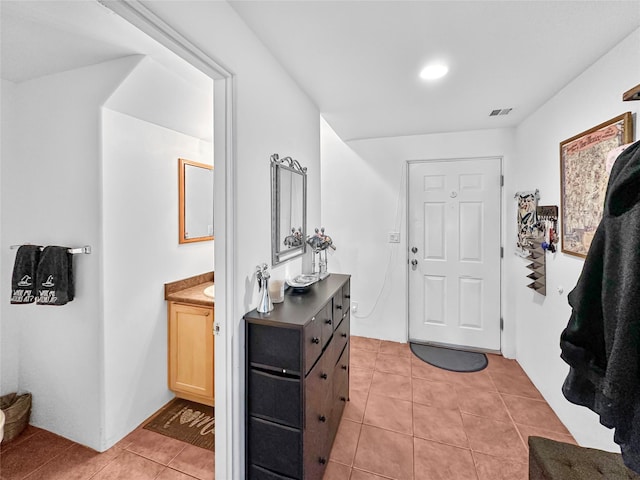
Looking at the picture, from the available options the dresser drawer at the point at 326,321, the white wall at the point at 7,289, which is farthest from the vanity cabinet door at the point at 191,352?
the white wall at the point at 7,289

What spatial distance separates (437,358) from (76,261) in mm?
3104

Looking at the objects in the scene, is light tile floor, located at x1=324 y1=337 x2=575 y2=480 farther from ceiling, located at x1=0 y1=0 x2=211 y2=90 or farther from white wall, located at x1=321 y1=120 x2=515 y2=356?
ceiling, located at x1=0 y1=0 x2=211 y2=90

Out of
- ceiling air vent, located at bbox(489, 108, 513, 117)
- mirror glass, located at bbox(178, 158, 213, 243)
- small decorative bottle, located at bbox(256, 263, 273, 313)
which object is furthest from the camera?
ceiling air vent, located at bbox(489, 108, 513, 117)

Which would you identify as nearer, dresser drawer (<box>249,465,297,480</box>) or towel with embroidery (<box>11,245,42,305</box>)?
dresser drawer (<box>249,465,297,480</box>)

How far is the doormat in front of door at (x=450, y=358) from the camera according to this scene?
2.69 m

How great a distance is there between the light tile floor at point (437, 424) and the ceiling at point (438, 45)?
2324 mm

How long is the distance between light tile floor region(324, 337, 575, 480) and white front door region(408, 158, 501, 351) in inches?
18.3

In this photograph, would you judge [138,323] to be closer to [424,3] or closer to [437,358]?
[424,3]

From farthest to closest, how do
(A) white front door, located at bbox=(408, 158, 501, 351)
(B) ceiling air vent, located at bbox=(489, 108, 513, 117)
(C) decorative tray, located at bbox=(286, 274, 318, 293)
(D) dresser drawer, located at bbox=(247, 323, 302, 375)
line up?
(A) white front door, located at bbox=(408, 158, 501, 351) → (B) ceiling air vent, located at bbox=(489, 108, 513, 117) → (C) decorative tray, located at bbox=(286, 274, 318, 293) → (D) dresser drawer, located at bbox=(247, 323, 302, 375)

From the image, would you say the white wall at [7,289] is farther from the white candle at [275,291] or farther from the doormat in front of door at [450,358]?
the doormat in front of door at [450,358]

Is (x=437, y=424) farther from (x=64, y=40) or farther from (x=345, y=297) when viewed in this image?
(x=64, y=40)

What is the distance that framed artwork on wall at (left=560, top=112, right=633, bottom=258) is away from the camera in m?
1.47

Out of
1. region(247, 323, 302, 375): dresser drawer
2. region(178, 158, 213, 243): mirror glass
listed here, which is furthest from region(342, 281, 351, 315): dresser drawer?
region(178, 158, 213, 243): mirror glass

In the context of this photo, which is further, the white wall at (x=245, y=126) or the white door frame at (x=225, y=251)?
the white door frame at (x=225, y=251)
